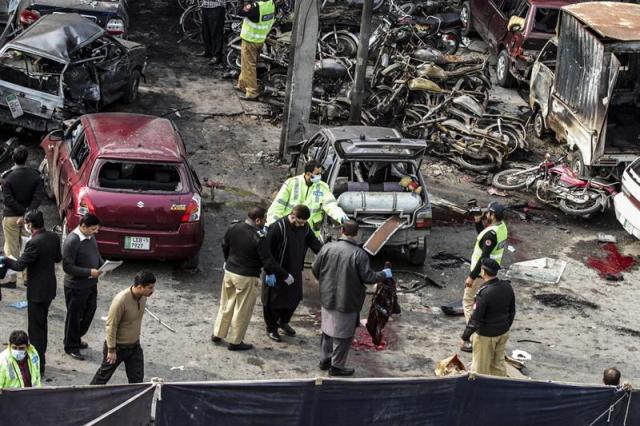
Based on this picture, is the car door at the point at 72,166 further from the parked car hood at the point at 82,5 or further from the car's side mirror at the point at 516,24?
the car's side mirror at the point at 516,24

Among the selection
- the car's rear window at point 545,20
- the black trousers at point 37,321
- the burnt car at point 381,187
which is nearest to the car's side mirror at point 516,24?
the car's rear window at point 545,20

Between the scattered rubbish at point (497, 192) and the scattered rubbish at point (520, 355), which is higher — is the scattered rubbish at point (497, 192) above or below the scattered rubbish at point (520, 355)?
below

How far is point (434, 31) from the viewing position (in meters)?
23.2

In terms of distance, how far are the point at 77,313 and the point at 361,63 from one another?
8.40m

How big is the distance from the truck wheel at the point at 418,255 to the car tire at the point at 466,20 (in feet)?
37.4

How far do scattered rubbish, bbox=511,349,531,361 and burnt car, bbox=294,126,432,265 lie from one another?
2.35 metres

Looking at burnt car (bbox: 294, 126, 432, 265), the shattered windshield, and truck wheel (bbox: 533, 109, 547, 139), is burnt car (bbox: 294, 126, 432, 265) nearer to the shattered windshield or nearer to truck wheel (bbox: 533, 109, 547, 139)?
the shattered windshield

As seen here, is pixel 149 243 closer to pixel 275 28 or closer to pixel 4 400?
pixel 4 400

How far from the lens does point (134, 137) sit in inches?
577

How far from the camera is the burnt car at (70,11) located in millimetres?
20312

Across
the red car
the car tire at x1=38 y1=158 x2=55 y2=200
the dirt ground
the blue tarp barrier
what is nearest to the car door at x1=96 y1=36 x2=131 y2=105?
the dirt ground

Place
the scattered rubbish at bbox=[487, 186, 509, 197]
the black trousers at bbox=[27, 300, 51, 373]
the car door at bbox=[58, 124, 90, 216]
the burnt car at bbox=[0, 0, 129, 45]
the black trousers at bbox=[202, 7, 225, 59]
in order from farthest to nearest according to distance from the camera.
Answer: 1. the black trousers at bbox=[202, 7, 225, 59]
2. the burnt car at bbox=[0, 0, 129, 45]
3. the scattered rubbish at bbox=[487, 186, 509, 197]
4. the car door at bbox=[58, 124, 90, 216]
5. the black trousers at bbox=[27, 300, 51, 373]

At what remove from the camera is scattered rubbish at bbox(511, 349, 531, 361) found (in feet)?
42.8

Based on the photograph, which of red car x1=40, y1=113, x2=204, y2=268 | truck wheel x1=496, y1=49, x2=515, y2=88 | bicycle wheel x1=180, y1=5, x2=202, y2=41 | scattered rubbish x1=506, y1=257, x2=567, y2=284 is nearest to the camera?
red car x1=40, y1=113, x2=204, y2=268
